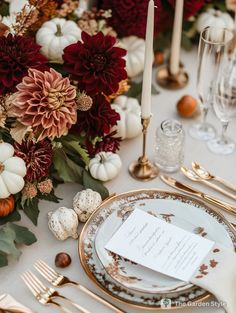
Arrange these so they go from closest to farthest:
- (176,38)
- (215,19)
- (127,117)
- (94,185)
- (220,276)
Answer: (220,276), (94,185), (127,117), (176,38), (215,19)

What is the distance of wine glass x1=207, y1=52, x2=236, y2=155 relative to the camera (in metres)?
1.22

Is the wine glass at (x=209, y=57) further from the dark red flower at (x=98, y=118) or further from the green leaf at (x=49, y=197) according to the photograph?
the green leaf at (x=49, y=197)

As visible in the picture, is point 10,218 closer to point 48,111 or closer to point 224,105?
point 48,111

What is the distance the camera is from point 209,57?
1210 millimetres

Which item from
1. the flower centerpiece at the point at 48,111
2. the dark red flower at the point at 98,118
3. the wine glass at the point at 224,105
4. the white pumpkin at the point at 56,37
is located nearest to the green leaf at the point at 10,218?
the flower centerpiece at the point at 48,111

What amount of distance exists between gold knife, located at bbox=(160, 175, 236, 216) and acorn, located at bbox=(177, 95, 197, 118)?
8.5 inches

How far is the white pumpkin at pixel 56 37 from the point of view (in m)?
1.18

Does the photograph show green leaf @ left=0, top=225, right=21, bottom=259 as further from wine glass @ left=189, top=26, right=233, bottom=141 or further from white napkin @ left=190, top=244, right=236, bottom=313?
wine glass @ left=189, top=26, right=233, bottom=141

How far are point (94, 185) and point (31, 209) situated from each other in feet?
0.45

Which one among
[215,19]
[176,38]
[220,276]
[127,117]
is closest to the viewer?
[220,276]

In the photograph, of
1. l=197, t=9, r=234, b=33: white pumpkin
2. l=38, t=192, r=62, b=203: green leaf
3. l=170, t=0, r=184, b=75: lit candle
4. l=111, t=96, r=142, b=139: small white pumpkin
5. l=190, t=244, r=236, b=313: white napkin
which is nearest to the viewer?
l=190, t=244, r=236, b=313: white napkin

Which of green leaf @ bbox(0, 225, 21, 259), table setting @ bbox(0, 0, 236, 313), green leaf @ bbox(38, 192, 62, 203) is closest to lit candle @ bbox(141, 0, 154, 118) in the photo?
table setting @ bbox(0, 0, 236, 313)

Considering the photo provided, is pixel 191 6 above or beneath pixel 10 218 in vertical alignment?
above

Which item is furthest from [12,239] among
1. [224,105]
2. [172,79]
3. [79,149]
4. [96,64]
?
[172,79]
